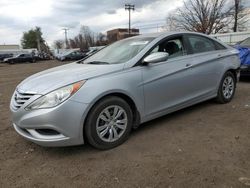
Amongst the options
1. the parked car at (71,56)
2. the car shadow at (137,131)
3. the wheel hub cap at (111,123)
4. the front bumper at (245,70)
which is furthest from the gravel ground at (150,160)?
the parked car at (71,56)

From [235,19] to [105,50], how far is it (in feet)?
128

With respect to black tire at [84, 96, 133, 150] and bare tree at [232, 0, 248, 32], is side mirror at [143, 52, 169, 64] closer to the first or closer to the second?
black tire at [84, 96, 133, 150]

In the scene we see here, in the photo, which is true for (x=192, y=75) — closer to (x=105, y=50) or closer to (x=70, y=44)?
(x=105, y=50)

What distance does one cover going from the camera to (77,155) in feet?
11.5

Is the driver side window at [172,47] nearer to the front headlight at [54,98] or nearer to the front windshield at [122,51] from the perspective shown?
the front windshield at [122,51]

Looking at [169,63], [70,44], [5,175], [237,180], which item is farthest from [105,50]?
[70,44]

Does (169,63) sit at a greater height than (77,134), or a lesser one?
greater

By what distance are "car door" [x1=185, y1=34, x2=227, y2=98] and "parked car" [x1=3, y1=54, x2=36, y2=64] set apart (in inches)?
1458

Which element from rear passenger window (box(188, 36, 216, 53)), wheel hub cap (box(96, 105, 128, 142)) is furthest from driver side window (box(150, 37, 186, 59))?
wheel hub cap (box(96, 105, 128, 142))

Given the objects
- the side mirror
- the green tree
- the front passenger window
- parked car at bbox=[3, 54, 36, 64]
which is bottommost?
parked car at bbox=[3, 54, 36, 64]

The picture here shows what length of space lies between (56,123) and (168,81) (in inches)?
73.5

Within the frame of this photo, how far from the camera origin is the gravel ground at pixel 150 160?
2855 mm

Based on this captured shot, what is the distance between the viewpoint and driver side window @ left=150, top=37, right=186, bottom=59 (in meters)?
4.36

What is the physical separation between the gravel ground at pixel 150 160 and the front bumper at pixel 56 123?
0.97 feet
